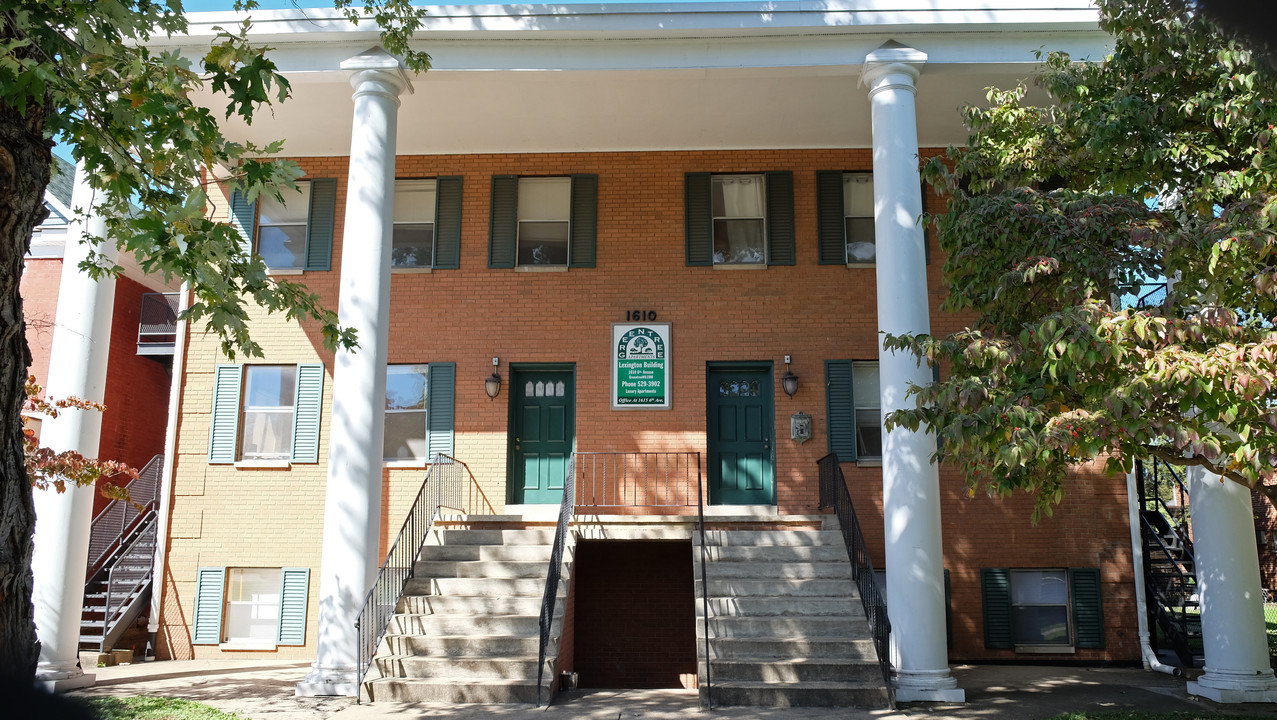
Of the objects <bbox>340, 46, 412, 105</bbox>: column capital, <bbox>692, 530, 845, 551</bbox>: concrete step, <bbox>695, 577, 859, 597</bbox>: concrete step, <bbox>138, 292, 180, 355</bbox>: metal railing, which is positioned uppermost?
<bbox>340, 46, 412, 105</bbox>: column capital

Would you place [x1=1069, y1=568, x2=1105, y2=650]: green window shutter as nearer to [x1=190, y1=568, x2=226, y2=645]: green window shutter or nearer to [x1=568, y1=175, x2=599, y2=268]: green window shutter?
[x1=568, y1=175, x2=599, y2=268]: green window shutter

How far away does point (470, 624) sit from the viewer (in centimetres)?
1046

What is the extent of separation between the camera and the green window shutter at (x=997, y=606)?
42.9ft

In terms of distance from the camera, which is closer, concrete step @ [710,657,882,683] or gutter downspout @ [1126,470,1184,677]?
concrete step @ [710,657,882,683]

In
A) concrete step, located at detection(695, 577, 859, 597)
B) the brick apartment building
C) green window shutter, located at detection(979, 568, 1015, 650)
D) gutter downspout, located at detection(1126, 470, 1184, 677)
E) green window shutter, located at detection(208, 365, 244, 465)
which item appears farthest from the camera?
green window shutter, located at detection(208, 365, 244, 465)

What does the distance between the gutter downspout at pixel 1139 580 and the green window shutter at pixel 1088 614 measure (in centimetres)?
47

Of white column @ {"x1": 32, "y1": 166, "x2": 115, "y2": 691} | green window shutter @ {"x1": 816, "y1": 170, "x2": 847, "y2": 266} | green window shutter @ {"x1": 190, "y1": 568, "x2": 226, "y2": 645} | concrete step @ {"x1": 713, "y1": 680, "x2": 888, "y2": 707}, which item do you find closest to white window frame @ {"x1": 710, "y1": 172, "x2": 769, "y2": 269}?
green window shutter @ {"x1": 816, "y1": 170, "x2": 847, "y2": 266}

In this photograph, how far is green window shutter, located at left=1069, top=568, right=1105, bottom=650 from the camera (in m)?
13.1

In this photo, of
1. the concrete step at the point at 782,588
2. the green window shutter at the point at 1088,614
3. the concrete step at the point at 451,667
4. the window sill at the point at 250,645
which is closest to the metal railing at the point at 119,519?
the window sill at the point at 250,645

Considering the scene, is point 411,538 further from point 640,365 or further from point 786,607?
point 786,607

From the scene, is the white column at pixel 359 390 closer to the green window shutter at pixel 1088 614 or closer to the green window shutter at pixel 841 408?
the green window shutter at pixel 841 408

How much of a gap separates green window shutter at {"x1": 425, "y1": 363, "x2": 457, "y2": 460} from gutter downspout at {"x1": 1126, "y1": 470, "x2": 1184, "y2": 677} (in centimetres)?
921

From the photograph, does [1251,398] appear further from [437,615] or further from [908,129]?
[437,615]

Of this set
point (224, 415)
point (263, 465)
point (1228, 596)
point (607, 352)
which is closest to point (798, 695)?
point (1228, 596)
